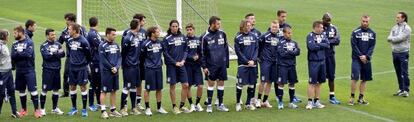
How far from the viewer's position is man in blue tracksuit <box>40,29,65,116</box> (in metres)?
14.4

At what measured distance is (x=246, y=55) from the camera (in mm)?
15086

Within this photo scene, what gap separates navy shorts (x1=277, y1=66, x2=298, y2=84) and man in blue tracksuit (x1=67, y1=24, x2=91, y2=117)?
3.76m

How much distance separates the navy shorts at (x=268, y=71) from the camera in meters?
15.4

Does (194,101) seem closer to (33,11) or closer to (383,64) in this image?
(383,64)

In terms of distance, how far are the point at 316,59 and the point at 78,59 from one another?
4.68m

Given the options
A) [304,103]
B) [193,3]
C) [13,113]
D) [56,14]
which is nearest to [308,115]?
[304,103]

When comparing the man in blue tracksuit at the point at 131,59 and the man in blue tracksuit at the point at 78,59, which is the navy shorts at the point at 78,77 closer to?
the man in blue tracksuit at the point at 78,59

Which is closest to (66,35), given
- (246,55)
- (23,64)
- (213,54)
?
(23,64)

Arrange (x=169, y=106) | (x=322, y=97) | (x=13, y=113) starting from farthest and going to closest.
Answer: (x=322, y=97), (x=169, y=106), (x=13, y=113)

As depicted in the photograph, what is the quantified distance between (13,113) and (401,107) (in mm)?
7783

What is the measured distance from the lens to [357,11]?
3422 cm

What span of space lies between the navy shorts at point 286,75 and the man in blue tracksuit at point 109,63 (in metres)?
3.23

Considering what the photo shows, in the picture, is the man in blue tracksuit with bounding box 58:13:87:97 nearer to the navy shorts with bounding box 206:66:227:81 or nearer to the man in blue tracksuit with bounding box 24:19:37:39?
the man in blue tracksuit with bounding box 24:19:37:39

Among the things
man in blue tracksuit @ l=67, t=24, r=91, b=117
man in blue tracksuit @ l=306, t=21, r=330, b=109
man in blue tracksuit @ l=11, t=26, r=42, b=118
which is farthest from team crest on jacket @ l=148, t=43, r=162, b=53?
man in blue tracksuit @ l=306, t=21, r=330, b=109
